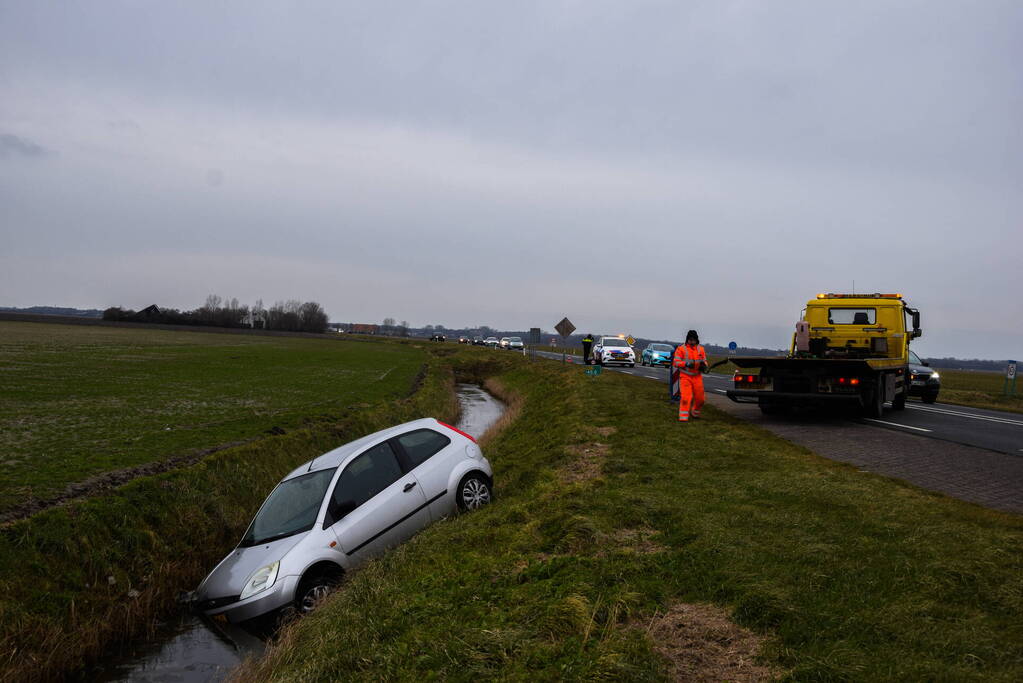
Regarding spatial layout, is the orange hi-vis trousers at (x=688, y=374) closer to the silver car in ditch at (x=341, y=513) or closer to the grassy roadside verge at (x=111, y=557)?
the silver car in ditch at (x=341, y=513)

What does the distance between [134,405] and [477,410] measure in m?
14.2

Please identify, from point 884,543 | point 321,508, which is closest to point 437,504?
point 321,508

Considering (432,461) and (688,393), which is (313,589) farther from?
(688,393)

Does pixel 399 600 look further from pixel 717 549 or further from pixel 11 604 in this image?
pixel 11 604

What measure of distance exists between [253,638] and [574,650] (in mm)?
4949

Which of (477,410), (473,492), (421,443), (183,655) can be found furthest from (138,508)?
(477,410)

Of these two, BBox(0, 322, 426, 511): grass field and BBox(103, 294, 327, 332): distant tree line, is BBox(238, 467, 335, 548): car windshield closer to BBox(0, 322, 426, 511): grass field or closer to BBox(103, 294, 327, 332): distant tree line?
BBox(0, 322, 426, 511): grass field

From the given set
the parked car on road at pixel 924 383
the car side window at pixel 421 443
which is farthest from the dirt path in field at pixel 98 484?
the parked car on road at pixel 924 383

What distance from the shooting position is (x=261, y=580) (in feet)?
26.1

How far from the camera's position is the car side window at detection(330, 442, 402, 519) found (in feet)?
28.5

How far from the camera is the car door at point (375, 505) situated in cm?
855

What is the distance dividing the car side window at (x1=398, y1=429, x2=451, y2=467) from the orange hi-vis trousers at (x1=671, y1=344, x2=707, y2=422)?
21.4 ft

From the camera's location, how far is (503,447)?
58.7ft

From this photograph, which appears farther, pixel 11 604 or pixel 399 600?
pixel 11 604
